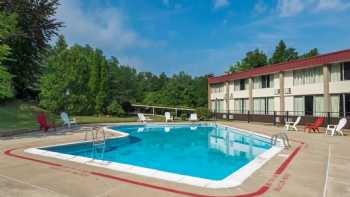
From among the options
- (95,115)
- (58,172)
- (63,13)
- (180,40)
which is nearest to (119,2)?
(63,13)

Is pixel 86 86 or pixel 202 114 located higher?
pixel 86 86

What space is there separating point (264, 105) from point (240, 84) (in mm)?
4366

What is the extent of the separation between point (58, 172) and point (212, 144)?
9202mm

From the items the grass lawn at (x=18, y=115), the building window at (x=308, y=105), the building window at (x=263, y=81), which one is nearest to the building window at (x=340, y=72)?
the building window at (x=308, y=105)

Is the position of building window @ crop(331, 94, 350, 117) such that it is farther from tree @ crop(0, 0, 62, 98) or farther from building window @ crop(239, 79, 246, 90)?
tree @ crop(0, 0, 62, 98)

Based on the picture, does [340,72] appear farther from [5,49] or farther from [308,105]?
[5,49]

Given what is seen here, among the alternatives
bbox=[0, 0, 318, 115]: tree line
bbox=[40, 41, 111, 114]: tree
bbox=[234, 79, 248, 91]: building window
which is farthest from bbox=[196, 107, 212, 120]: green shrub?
bbox=[40, 41, 111, 114]: tree

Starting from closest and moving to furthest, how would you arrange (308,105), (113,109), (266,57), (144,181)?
(144,181) < (308,105) < (113,109) < (266,57)

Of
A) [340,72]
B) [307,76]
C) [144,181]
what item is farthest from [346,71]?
[144,181]

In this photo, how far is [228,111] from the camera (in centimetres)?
3111

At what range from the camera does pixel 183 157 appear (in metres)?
10.8

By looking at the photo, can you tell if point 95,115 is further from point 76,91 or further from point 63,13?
point 63,13

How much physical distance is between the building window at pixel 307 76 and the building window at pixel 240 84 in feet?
21.6

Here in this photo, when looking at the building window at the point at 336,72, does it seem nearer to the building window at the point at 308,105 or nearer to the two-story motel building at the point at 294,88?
the two-story motel building at the point at 294,88
